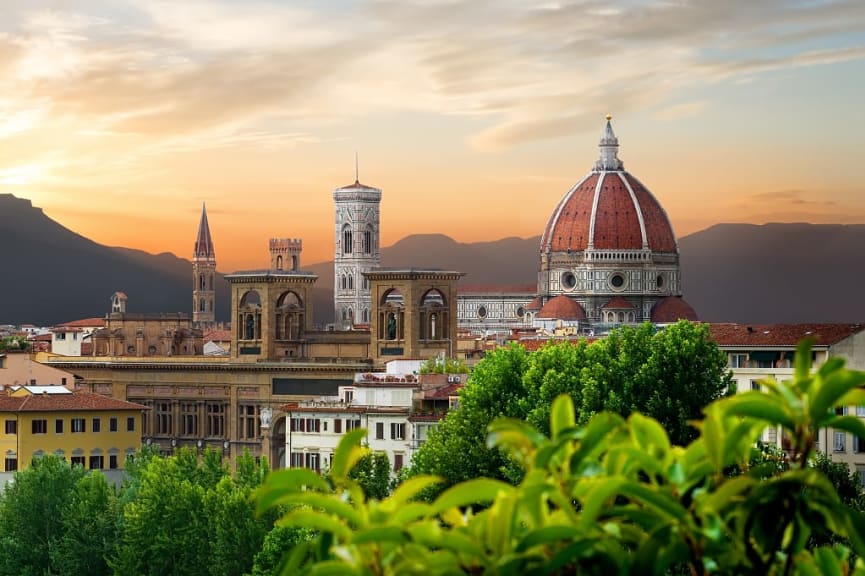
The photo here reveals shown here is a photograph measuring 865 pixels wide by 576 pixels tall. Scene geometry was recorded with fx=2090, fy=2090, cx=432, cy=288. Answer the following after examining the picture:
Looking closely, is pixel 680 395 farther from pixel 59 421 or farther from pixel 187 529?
pixel 59 421

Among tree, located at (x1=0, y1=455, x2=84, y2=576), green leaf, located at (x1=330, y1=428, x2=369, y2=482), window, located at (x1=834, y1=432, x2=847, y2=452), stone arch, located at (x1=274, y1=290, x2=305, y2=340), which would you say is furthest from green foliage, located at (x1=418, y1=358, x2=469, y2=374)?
green leaf, located at (x1=330, y1=428, x2=369, y2=482)

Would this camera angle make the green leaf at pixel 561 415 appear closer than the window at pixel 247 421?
Yes

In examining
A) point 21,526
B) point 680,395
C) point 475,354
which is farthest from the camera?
point 475,354

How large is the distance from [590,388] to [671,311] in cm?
13060

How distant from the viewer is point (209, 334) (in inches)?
6097

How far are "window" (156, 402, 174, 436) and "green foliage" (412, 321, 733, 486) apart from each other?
127 feet

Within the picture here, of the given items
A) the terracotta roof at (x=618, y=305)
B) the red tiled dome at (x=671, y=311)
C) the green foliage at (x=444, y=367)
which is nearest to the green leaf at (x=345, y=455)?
the green foliage at (x=444, y=367)

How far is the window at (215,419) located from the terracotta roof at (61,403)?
13.3 m

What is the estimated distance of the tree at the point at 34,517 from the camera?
187 feet

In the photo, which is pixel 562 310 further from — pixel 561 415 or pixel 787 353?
pixel 561 415

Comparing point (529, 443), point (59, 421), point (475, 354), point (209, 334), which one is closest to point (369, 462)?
point (59, 421)

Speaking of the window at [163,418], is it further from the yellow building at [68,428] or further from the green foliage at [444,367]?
the green foliage at [444,367]

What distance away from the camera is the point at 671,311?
600 ft

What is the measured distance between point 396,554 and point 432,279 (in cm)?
8491
